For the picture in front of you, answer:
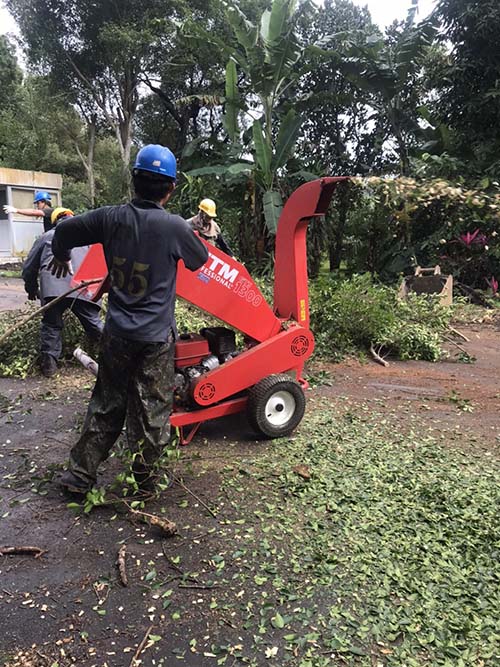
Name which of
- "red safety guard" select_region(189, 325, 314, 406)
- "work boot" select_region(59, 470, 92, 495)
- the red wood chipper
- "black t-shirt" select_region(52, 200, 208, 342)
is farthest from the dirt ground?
A: "black t-shirt" select_region(52, 200, 208, 342)

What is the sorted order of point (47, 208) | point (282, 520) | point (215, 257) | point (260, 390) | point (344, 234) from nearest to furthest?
point (282, 520)
point (215, 257)
point (260, 390)
point (47, 208)
point (344, 234)

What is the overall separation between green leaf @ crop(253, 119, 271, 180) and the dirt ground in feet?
22.4

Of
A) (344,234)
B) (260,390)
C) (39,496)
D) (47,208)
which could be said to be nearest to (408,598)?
(260,390)

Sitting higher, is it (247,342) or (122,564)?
(247,342)

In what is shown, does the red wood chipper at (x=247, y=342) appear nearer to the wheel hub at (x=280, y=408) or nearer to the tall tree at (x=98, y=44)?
the wheel hub at (x=280, y=408)

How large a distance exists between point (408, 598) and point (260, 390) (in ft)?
5.76

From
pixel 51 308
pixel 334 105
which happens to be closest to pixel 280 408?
pixel 51 308

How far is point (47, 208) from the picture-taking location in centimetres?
705

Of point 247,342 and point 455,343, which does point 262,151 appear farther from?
point 247,342

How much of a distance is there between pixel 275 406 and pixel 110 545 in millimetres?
1592

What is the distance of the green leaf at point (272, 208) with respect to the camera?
1012 centimetres

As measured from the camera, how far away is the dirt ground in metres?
2.02

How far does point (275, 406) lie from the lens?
385 centimetres

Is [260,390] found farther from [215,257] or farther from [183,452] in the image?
[215,257]
